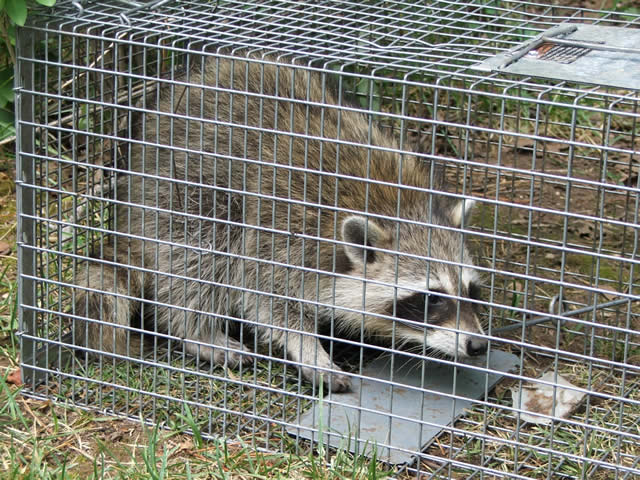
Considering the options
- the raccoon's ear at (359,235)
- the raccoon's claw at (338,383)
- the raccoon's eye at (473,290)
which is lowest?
the raccoon's claw at (338,383)

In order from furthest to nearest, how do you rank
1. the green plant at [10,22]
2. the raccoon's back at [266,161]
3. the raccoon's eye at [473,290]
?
the raccoon's back at [266,161]
the raccoon's eye at [473,290]
the green plant at [10,22]

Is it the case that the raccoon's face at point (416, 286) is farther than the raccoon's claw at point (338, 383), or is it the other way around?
the raccoon's claw at point (338, 383)

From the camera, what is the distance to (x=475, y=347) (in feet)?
Result: 13.6

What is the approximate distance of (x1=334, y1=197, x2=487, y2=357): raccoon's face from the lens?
422 cm

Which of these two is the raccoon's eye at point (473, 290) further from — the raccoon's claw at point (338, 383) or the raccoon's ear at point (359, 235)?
the raccoon's claw at point (338, 383)

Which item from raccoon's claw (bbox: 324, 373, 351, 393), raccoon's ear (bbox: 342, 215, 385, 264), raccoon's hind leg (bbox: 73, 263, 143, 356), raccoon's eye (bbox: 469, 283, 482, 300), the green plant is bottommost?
raccoon's claw (bbox: 324, 373, 351, 393)

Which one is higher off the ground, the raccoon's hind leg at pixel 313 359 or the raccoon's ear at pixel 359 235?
the raccoon's ear at pixel 359 235

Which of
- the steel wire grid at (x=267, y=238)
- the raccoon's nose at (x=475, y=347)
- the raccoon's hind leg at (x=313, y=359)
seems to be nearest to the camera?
the steel wire grid at (x=267, y=238)

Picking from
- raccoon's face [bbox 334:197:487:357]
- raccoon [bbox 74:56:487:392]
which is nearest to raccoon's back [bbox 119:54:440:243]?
raccoon [bbox 74:56:487:392]

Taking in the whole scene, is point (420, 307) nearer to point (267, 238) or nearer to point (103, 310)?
point (267, 238)

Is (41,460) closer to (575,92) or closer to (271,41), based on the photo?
(271,41)

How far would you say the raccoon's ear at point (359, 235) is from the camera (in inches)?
166

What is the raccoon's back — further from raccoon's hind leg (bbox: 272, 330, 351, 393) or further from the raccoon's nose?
the raccoon's nose

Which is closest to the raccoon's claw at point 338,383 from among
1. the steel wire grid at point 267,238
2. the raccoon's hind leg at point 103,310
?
the steel wire grid at point 267,238
